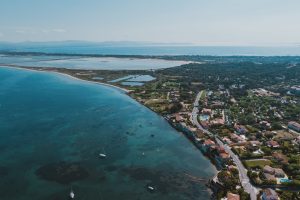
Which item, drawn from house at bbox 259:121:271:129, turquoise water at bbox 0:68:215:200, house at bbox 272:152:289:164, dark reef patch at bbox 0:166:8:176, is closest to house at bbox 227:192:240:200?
turquoise water at bbox 0:68:215:200

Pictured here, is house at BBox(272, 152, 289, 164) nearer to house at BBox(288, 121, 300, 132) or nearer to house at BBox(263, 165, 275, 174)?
house at BBox(263, 165, 275, 174)

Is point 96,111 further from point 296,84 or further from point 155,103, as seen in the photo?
point 296,84

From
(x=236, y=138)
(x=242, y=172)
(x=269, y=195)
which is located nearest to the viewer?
(x=269, y=195)

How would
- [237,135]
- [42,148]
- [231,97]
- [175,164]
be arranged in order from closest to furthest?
1. [175,164]
2. [42,148]
3. [237,135]
4. [231,97]

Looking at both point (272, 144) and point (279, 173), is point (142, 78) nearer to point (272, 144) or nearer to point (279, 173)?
point (272, 144)

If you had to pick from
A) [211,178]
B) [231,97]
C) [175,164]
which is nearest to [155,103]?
[231,97]

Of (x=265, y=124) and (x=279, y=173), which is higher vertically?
(x=265, y=124)

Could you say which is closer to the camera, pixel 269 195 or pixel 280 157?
pixel 269 195

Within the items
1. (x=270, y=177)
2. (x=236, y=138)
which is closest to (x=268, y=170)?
(x=270, y=177)
